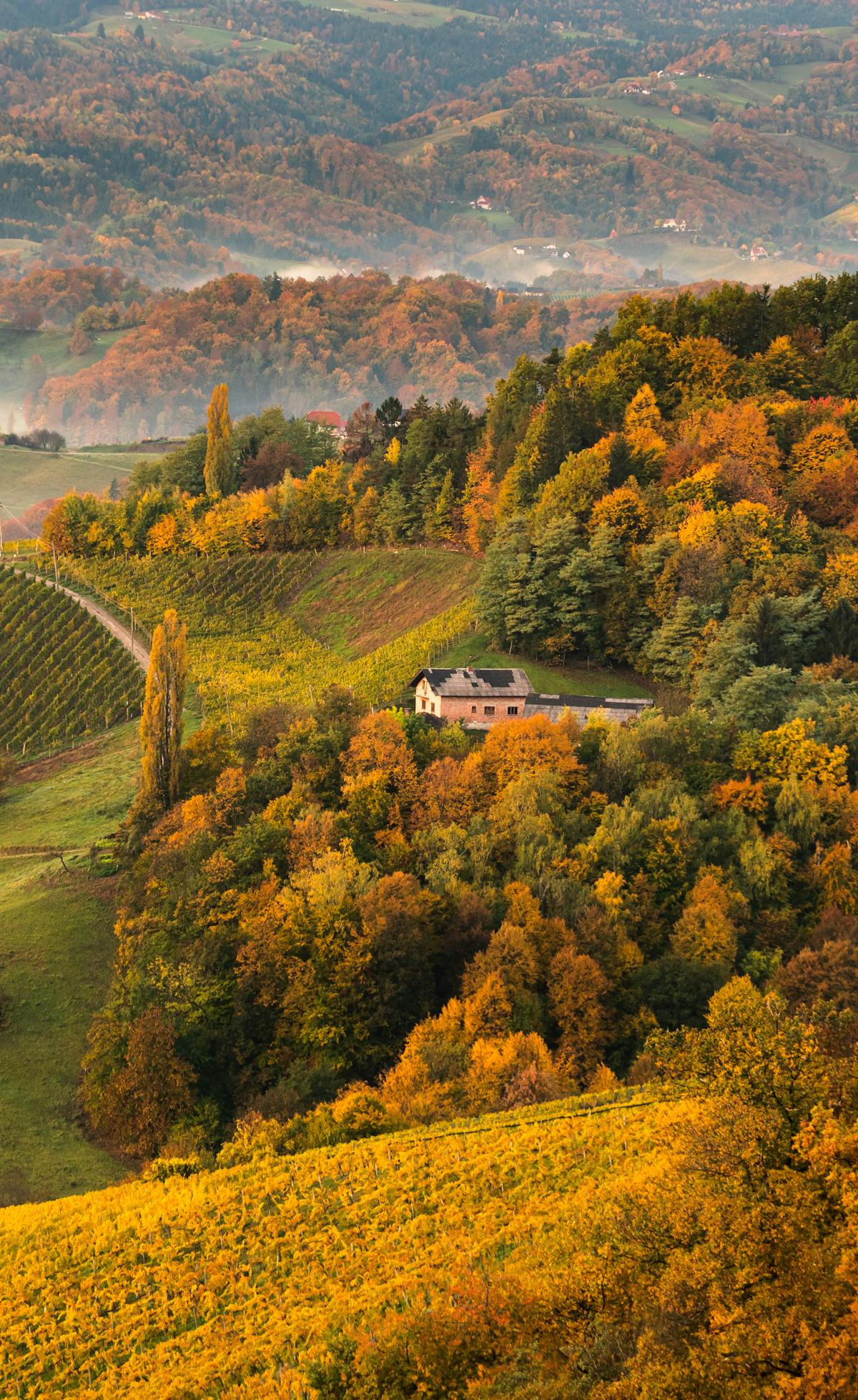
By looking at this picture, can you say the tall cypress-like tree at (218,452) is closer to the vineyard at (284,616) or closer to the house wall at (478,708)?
the vineyard at (284,616)

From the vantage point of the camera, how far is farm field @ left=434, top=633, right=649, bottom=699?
208 ft

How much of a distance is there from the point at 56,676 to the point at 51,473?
100812 millimetres

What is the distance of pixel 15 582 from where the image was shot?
3799 inches

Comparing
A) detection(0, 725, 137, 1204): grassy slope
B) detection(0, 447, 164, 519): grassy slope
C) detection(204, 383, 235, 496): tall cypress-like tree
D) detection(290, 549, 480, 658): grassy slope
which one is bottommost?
detection(0, 725, 137, 1204): grassy slope

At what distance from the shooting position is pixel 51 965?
4797cm

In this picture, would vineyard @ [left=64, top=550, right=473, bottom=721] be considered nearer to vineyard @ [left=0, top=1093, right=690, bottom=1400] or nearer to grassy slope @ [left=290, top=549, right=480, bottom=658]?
grassy slope @ [left=290, top=549, right=480, bottom=658]

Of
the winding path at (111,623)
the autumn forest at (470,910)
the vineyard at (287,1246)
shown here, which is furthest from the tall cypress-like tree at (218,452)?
the vineyard at (287,1246)

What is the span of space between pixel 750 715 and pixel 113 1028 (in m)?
29.2

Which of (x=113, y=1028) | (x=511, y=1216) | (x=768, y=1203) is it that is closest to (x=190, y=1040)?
(x=113, y=1028)

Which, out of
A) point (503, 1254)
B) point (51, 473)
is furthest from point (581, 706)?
point (51, 473)

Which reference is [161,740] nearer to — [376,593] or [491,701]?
[491,701]

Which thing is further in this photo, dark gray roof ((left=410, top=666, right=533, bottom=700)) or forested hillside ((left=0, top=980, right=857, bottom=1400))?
dark gray roof ((left=410, top=666, right=533, bottom=700))

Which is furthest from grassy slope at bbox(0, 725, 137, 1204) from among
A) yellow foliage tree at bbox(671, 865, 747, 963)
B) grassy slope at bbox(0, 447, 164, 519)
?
grassy slope at bbox(0, 447, 164, 519)

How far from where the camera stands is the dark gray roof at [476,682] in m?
56.9
